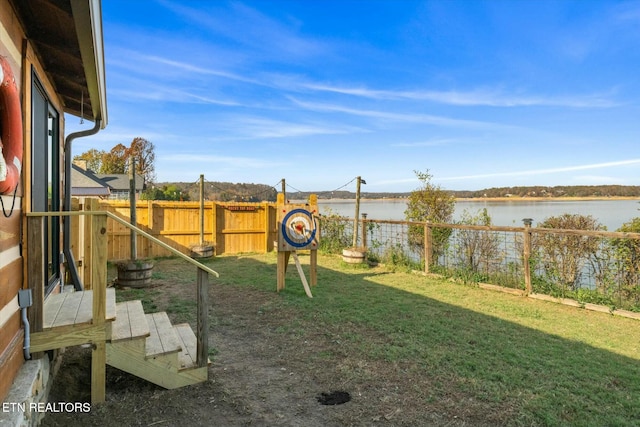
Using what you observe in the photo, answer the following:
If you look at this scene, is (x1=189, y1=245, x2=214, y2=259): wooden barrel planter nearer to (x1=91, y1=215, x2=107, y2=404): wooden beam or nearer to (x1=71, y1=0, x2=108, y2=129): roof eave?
(x1=71, y1=0, x2=108, y2=129): roof eave

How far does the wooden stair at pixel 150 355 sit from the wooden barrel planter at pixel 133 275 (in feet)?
11.5

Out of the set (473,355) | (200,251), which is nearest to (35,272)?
(473,355)

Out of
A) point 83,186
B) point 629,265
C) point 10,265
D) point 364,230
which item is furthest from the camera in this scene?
point 83,186

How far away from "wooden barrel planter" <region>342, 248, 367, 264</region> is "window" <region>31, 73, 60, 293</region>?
5.76 meters

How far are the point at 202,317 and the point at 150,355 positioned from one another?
16.8 inches

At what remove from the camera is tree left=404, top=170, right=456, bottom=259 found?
322 inches

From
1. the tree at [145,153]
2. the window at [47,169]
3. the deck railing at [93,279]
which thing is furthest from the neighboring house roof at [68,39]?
the tree at [145,153]

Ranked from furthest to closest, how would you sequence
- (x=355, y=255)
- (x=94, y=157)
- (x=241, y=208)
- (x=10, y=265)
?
(x=94, y=157) → (x=241, y=208) → (x=355, y=255) → (x=10, y=265)

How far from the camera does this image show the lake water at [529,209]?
237 inches

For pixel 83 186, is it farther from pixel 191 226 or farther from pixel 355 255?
pixel 355 255

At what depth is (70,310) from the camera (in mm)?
2623

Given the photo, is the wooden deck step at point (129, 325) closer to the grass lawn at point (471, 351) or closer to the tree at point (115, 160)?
the grass lawn at point (471, 351)

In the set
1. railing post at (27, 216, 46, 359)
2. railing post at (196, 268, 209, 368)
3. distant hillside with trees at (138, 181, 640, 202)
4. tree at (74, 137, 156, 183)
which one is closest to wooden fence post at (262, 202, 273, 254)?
distant hillside with trees at (138, 181, 640, 202)

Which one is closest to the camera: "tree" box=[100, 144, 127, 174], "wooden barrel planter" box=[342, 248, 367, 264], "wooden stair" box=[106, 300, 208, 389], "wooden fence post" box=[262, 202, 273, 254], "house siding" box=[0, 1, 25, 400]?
"house siding" box=[0, 1, 25, 400]
